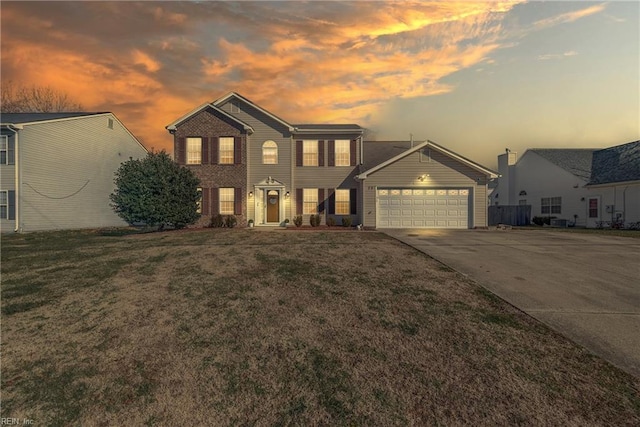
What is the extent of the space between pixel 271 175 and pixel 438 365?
716 inches

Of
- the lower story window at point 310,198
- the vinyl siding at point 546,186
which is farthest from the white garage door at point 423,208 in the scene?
the vinyl siding at point 546,186

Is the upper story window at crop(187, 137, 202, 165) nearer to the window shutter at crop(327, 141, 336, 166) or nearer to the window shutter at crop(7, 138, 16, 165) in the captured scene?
the window shutter at crop(327, 141, 336, 166)

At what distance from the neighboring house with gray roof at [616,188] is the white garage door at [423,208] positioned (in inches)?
511

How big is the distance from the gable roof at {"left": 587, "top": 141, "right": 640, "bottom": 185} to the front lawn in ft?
83.0

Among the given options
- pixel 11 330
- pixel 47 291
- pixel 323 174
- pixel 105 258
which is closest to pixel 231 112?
pixel 323 174

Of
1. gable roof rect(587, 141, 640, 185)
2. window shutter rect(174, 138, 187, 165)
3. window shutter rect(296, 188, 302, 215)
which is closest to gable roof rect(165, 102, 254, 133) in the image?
window shutter rect(174, 138, 187, 165)

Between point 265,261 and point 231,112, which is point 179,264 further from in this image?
point 231,112

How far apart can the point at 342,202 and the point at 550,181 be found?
20888 millimetres


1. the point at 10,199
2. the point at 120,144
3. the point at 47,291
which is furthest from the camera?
the point at 120,144

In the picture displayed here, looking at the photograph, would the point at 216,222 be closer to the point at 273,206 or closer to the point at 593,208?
the point at 273,206

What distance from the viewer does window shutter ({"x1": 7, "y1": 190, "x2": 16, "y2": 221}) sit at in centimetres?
1805

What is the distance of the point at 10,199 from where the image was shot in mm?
18062

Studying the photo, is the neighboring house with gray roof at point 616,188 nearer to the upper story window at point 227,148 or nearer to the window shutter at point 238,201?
the window shutter at point 238,201

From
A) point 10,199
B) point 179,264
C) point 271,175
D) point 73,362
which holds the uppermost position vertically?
point 271,175
